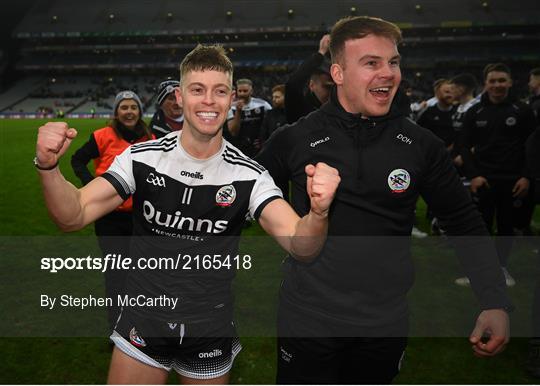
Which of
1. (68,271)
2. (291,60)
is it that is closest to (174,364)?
(68,271)

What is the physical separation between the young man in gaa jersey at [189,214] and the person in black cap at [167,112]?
2.36 meters

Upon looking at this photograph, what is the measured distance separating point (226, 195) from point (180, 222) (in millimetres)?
267

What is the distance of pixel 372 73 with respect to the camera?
2338 mm

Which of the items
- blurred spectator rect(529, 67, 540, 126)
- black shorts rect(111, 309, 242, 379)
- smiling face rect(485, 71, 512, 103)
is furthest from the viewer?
blurred spectator rect(529, 67, 540, 126)

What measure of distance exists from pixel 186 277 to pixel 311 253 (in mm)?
672

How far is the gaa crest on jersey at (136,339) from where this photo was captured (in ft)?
7.89

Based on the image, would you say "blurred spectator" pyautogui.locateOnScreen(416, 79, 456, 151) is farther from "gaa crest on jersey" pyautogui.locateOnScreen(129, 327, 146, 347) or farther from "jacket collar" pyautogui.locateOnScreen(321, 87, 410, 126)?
"gaa crest on jersey" pyautogui.locateOnScreen(129, 327, 146, 347)

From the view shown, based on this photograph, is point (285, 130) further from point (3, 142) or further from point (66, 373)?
point (3, 142)

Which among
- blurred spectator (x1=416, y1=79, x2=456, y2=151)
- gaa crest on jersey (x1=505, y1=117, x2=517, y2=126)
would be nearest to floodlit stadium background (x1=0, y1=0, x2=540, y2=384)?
blurred spectator (x1=416, y1=79, x2=456, y2=151)

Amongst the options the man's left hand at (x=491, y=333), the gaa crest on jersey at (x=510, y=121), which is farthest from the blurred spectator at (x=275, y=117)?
the man's left hand at (x=491, y=333)

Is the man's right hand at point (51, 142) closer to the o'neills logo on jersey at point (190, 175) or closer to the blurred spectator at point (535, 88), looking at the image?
the o'neills logo on jersey at point (190, 175)

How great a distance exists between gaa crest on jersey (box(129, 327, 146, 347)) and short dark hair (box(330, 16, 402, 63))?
1.75 meters

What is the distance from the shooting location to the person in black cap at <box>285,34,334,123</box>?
377 centimetres

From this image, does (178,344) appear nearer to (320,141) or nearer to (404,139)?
(320,141)
